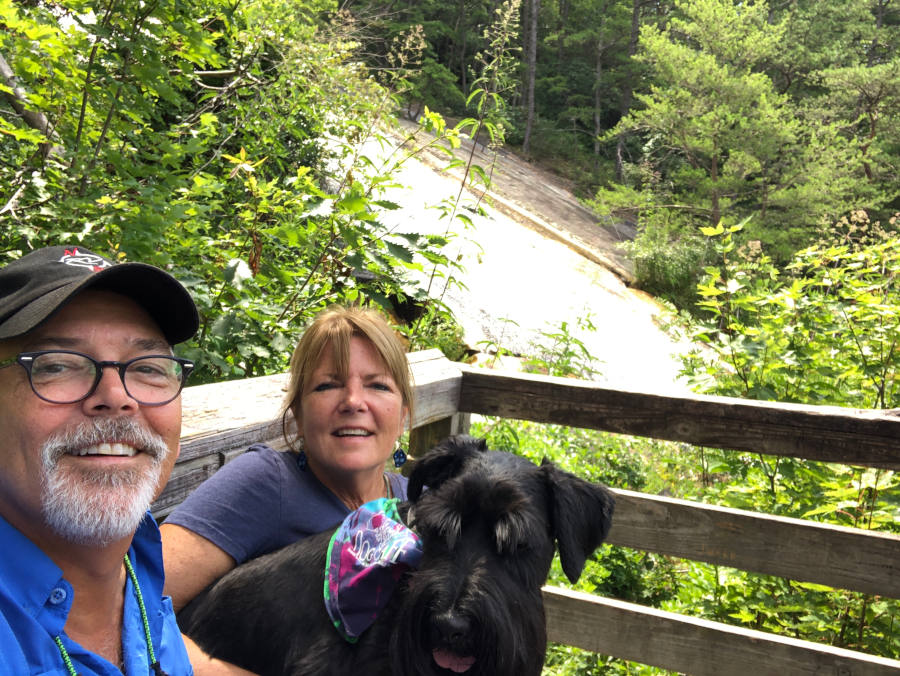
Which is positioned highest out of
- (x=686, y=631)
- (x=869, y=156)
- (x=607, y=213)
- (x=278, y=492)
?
(x=869, y=156)

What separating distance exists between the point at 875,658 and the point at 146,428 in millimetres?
2903

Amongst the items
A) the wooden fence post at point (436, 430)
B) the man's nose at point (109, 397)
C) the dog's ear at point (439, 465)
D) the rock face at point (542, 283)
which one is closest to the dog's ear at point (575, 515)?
the dog's ear at point (439, 465)

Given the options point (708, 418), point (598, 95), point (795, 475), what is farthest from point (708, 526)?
point (598, 95)

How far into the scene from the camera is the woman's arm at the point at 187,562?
1.80 metres

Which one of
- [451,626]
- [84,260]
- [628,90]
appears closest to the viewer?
[84,260]

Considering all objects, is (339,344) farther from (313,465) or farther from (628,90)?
(628,90)

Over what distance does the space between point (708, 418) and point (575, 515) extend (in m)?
1.14

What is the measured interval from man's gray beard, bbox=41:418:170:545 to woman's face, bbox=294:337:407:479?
0.91 metres

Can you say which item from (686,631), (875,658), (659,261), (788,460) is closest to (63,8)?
A: (686,631)

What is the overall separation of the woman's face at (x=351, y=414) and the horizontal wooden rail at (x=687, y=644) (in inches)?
55.7

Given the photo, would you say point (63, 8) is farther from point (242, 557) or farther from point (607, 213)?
point (607, 213)

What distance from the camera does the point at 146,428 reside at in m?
1.22

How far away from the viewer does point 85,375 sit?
1.15m

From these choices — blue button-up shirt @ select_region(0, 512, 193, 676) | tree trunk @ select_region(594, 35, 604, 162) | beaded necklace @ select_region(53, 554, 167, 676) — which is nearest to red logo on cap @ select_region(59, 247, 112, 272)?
blue button-up shirt @ select_region(0, 512, 193, 676)
